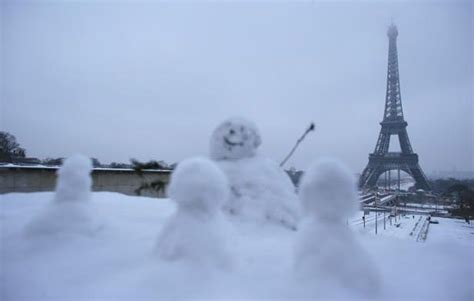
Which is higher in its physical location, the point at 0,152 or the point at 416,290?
the point at 0,152

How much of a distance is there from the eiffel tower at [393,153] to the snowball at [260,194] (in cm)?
2789

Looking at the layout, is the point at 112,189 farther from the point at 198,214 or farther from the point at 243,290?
the point at 243,290

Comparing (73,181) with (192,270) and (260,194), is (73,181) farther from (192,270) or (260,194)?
(260,194)

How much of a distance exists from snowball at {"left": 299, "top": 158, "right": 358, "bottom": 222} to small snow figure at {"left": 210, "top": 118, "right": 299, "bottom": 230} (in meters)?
1.89

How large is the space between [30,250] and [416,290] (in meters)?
4.39

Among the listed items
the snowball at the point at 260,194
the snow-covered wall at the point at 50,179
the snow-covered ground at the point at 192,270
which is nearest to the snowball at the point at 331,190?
the snow-covered ground at the point at 192,270

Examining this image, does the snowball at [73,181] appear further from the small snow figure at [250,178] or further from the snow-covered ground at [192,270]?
the small snow figure at [250,178]

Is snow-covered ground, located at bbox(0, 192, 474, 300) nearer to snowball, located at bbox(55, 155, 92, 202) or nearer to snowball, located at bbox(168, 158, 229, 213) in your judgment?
snowball, located at bbox(55, 155, 92, 202)

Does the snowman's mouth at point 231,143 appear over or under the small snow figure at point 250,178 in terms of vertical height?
over

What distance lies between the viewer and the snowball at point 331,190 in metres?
2.54

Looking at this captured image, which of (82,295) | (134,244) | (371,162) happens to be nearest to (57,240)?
(134,244)

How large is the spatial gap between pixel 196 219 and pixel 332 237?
1.44 meters

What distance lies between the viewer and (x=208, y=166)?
3098 millimetres

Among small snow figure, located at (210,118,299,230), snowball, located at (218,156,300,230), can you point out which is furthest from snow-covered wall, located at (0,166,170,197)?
snowball, located at (218,156,300,230)
